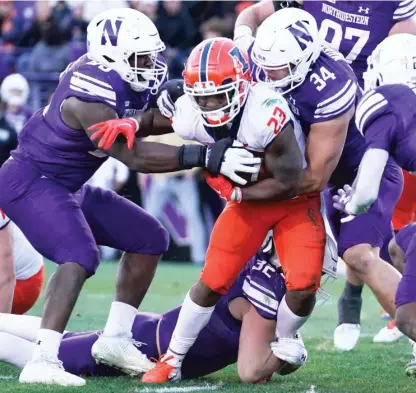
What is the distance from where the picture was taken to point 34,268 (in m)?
5.23

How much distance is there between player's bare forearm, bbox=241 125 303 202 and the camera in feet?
13.6

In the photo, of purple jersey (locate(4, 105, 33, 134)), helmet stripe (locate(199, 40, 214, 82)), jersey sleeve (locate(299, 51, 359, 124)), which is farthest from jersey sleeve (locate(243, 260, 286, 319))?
purple jersey (locate(4, 105, 33, 134))

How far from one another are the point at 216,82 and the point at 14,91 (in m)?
5.82

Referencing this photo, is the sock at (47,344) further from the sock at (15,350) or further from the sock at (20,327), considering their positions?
the sock at (20,327)

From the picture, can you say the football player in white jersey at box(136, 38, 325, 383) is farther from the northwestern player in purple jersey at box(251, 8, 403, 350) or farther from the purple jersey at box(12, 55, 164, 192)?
the purple jersey at box(12, 55, 164, 192)

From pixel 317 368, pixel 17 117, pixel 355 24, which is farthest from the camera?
pixel 17 117

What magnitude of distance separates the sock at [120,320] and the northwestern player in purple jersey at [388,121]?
3.64ft

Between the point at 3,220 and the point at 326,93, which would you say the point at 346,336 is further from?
the point at 3,220

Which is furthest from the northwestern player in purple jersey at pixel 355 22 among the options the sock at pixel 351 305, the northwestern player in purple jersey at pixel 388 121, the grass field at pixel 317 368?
the grass field at pixel 317 368

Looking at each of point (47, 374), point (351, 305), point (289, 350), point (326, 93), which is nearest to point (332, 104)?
point (326, 93)

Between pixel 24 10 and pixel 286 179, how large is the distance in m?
7.87

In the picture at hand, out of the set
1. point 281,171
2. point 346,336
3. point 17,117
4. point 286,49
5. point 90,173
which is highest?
point 286,49

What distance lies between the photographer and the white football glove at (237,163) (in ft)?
13.4

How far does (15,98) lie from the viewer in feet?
31.4
